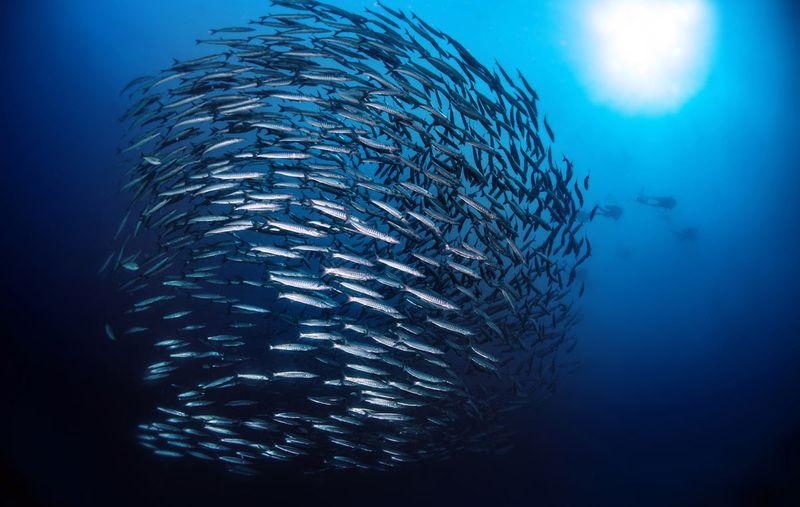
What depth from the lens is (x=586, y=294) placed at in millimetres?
18125

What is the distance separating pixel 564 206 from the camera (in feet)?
21.8

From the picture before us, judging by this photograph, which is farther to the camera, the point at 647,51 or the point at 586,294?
the point at 586,294

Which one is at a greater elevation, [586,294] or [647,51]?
[647,51]

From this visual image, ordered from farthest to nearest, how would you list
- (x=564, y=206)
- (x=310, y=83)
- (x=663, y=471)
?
(x=663, y=471)
(x=564, y=206)
(x=310, y=83)

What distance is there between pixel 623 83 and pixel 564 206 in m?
11.3

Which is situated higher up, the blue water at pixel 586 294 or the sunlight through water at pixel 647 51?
the sunlight through water at pixel 647 51

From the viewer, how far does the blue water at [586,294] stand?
32.9 feet

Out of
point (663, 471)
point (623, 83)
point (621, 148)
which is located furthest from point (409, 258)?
point (663, 471)

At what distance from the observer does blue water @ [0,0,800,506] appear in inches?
394

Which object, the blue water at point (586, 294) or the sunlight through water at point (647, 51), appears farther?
the sunlight through water at point (647, 51)

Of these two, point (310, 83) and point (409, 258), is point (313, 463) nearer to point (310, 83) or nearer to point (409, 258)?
point (409, 258)

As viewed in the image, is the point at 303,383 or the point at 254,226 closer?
the point at 254,226

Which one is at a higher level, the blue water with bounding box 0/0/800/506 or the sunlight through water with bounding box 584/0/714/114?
the sunlight through water with bounding box 584/0/714/114

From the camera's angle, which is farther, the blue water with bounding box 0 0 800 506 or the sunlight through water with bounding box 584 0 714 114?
the sunlight through water with bounding box 584 0 714 114
